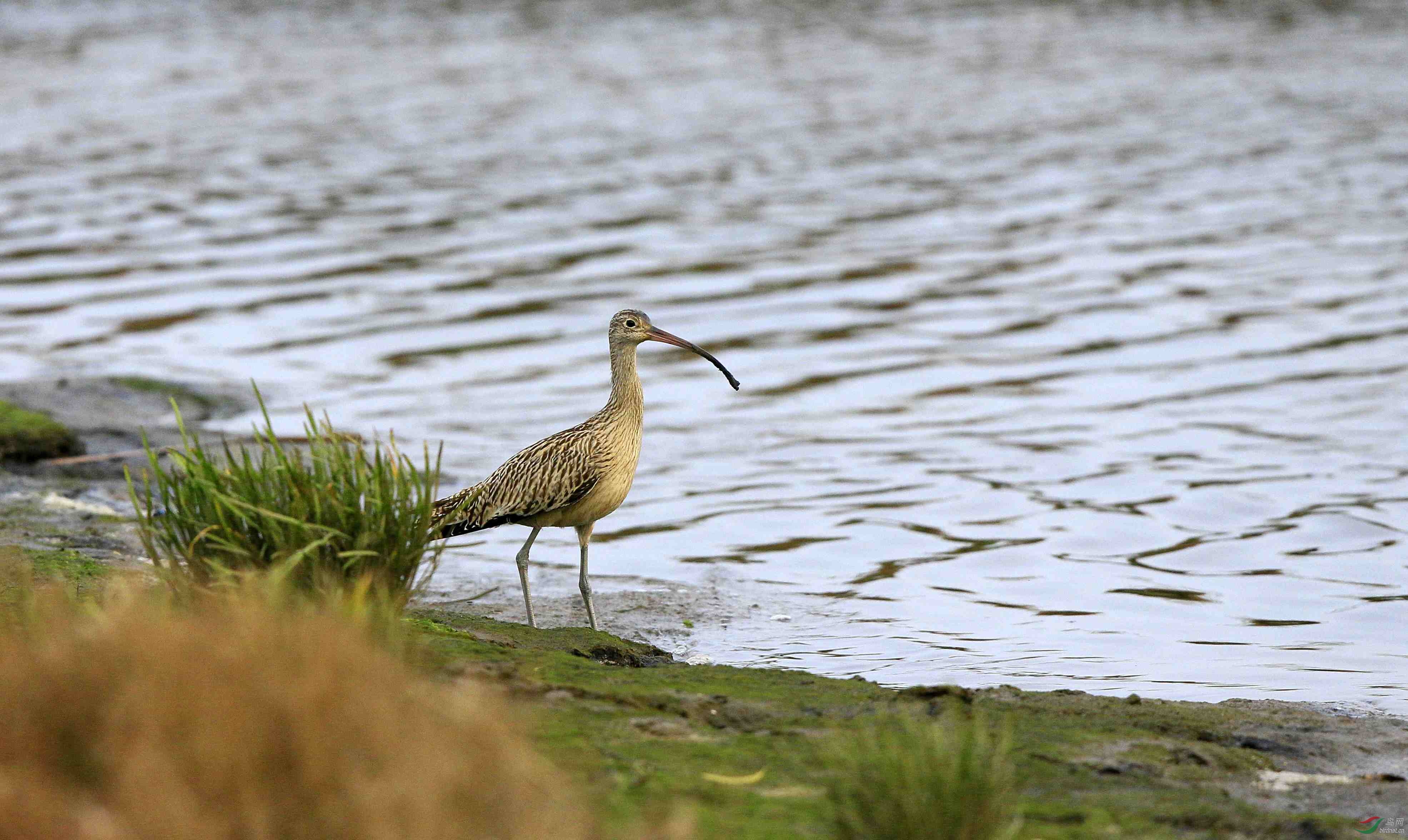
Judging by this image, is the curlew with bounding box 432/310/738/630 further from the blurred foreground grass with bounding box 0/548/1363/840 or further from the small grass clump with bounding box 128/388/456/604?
the blurred foreground grass with bounding box 0/548/1363/840

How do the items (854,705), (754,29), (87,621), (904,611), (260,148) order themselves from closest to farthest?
(87,621), (854,705), (904,611), (260,148), (754,29)

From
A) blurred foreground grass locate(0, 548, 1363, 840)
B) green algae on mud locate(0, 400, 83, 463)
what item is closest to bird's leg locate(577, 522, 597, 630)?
blurred foreground grass locate(0, 548, 1363, 840)

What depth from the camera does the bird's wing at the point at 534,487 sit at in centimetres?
881

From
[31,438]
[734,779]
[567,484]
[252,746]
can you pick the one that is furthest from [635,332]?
[31,438]

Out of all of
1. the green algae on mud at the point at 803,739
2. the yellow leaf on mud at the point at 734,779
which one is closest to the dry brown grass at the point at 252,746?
the green algae on mud at the point at 803,739

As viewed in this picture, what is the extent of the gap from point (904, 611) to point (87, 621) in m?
5.73

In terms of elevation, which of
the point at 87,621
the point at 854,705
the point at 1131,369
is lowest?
the point at 1131,369

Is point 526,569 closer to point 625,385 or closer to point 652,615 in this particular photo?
point 625,385

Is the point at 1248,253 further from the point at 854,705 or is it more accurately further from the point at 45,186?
the point at 45,186

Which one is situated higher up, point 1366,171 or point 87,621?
point 87,621

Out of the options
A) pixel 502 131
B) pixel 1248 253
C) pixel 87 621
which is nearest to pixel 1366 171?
pixel 1248 253

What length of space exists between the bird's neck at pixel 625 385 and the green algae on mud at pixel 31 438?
5657mm

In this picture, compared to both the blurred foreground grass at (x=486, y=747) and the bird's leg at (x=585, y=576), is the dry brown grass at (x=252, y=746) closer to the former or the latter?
the blurred foreground grass at (x=486, y=747)

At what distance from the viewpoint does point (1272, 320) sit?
55.7ft
